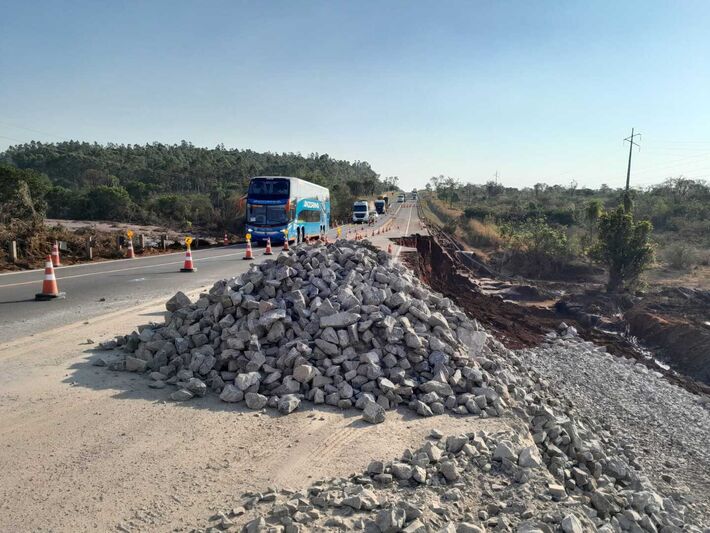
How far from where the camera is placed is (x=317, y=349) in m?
5.81

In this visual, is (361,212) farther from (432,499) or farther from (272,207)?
(432,499)

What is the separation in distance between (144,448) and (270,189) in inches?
823

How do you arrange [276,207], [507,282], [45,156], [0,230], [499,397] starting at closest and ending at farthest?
[499,397], [0,230], [276,207], [507,282], [45,156]

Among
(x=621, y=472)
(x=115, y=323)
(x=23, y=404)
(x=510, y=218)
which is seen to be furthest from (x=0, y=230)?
(x=510, y=218)

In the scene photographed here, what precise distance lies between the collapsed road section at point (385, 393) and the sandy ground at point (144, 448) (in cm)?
19

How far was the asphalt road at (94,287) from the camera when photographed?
8477mm

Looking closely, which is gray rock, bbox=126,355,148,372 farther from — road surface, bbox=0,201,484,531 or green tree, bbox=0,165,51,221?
green tree, bbox=0,165,51,221

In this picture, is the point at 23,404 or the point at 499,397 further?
the point at 499,397

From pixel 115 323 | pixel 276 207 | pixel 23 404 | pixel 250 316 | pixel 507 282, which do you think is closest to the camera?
pixel 23 404

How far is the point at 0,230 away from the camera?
53.0 feet

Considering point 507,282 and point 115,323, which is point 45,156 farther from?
point 115,323

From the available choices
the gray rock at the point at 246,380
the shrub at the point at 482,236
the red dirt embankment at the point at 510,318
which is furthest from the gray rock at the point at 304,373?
the shrub at the point at 482,236

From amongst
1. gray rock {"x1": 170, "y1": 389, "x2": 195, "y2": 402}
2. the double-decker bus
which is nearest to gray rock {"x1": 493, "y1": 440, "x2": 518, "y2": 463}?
gray rock {"x1": 170, "y1": 389, "x2": 195, "y2": 402}

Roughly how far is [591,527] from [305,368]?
120 inches
